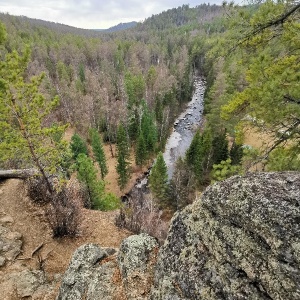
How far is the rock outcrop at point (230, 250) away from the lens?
4184 mm

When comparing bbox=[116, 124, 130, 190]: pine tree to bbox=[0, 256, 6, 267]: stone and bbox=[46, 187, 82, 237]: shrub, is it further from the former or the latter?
bbox=[0, 256, 6, 267]: stone

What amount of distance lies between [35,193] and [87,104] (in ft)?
156

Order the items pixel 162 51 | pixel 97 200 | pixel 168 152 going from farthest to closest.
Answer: pixel 162 51 < pixel 168 152 < pixel 97 200

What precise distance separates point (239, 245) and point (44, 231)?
10.2 metres

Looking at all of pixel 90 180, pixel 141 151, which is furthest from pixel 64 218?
pixel 141 151

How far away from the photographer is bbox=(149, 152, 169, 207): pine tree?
34.8 metres

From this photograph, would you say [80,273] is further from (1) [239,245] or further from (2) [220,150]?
(2) [220,150]

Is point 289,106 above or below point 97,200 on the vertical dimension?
above

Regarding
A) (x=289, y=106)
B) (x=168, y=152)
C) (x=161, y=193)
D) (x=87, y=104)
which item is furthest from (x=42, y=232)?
(x=87, y=104)

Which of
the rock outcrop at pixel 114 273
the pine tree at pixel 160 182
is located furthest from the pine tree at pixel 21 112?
the pine tree at pixel 160 182

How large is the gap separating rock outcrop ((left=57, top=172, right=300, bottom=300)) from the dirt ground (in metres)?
4.35

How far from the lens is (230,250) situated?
4.84 meters

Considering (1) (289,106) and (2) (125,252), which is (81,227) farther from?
(1) (289,106)

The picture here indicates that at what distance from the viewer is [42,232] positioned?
12.1 meters
